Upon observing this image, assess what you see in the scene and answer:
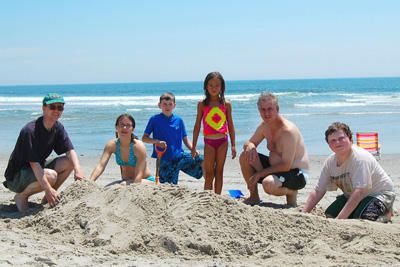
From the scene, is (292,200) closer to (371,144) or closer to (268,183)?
(268,183)

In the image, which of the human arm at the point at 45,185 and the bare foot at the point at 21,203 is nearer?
the human arm at the point at 45,185

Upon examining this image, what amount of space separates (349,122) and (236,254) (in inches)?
537

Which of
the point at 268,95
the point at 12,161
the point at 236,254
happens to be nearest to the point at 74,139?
the point at 12,161

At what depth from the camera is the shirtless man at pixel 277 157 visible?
459 cm

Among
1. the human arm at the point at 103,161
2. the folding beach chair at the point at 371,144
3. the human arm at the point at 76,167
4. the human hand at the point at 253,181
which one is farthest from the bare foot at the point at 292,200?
the folding beach chair at the point at 371,144

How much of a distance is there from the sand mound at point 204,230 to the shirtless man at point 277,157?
0.97 metres

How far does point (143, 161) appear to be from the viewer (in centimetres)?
488

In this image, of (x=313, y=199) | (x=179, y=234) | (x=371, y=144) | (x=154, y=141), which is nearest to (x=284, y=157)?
(x=313, y=199)

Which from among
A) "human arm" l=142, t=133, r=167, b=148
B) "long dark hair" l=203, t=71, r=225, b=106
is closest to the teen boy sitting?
"long dark hair" l=203, t=71, r=225, b=106

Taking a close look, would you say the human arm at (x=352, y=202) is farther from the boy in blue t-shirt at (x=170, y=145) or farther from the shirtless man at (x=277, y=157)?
the boy in blue t-shirt at (x=170, y=145)

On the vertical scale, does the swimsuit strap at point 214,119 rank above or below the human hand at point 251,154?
above

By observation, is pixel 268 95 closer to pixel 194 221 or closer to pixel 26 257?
pixel 194 221

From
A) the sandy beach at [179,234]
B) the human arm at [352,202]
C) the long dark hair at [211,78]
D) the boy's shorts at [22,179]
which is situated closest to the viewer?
the sandy beach at [179,234]

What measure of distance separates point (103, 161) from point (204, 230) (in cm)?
186
